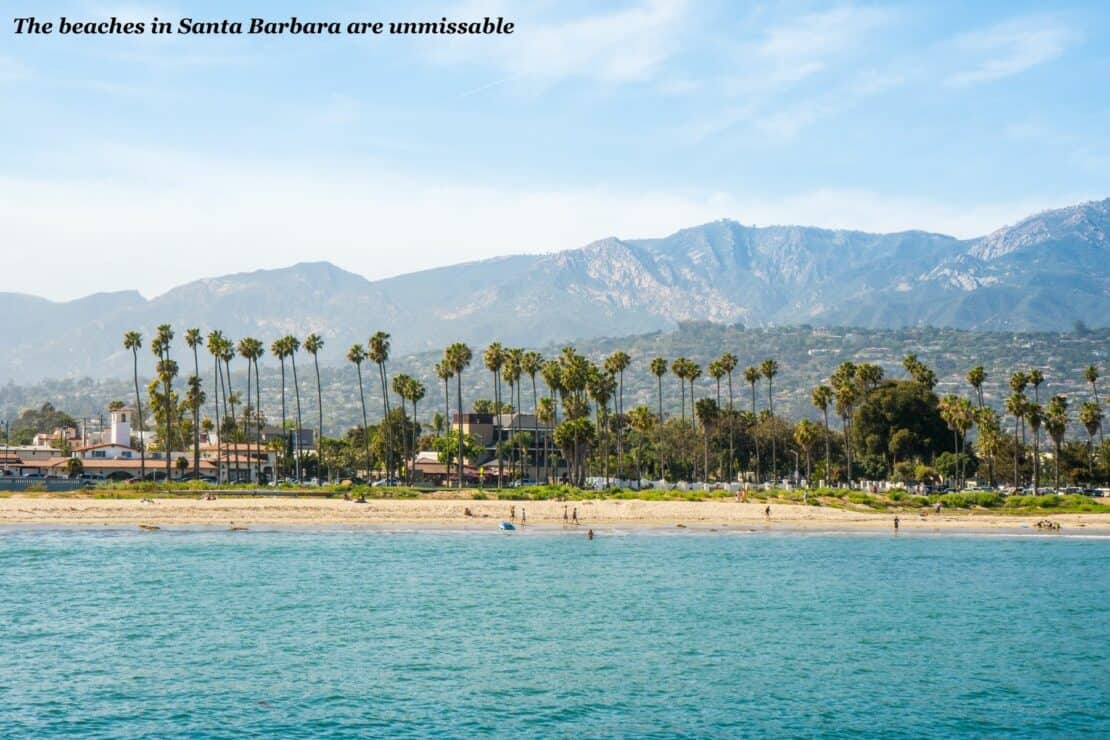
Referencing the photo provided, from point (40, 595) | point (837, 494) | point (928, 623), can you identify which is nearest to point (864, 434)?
point (837, 494)

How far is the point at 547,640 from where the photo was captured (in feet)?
152

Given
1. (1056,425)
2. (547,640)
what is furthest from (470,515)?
(1056,425)

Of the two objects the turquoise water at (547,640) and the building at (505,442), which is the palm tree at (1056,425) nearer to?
the turquoise water at (547,640)

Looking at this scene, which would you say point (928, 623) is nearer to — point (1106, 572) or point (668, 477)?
point (1106, 572)

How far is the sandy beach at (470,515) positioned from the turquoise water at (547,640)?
14.1 metres

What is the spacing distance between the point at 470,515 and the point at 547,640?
51.4 m

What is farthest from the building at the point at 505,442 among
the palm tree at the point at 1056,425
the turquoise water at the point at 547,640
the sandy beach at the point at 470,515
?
the turquoise water at the point at 547,640

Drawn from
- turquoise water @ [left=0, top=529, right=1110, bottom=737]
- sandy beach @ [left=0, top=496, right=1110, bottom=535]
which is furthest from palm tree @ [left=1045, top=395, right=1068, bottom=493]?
turquoise water @ [left=0, top=529, right=1110, bottom=737]

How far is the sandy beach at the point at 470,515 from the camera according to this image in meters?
92.1

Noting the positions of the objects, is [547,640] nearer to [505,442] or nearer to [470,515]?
[470,515]

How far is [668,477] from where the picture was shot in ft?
506

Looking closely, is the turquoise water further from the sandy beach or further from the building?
the building

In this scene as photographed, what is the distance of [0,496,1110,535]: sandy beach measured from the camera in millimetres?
92125

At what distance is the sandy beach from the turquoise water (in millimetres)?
14148
